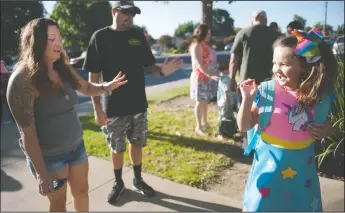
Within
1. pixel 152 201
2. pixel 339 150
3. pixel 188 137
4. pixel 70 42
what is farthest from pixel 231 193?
pixel 70 42

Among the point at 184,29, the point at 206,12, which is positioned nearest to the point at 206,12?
the point at 206,12

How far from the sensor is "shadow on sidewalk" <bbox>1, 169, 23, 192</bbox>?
3.53 meters

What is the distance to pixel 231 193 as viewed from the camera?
132 inches

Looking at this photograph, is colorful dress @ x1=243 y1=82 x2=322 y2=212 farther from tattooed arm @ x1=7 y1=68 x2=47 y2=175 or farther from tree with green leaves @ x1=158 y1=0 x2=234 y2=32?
tree with green leaves @ x1=158 y1=0 x2=234 y2=32

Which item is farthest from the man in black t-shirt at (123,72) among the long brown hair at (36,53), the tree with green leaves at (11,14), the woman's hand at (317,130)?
the tree with green leaves at (11,14)

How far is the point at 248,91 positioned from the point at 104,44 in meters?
1.70

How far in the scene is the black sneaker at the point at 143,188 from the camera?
3291 millimetres

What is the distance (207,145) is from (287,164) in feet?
9.45

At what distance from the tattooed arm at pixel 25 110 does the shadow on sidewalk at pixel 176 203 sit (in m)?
1.38

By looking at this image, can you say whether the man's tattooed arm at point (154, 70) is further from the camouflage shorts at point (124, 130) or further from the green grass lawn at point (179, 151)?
the green grass lawn at point (179, 151)

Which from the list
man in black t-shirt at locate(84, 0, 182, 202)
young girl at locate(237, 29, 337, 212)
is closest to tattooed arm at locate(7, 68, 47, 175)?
man in black t-shirt at locate(84, 0, 182, 202)

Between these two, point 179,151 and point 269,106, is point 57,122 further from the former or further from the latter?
point 179,151

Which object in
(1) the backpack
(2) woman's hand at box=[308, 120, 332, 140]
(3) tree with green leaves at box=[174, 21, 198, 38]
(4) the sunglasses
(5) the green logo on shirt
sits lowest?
(3) tree with green leaves at box=[174, 21, 198, 38]

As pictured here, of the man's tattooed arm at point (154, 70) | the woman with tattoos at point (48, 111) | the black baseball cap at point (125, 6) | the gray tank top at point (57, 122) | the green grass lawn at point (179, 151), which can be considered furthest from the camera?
the green grass lawn at point (179, 151)
